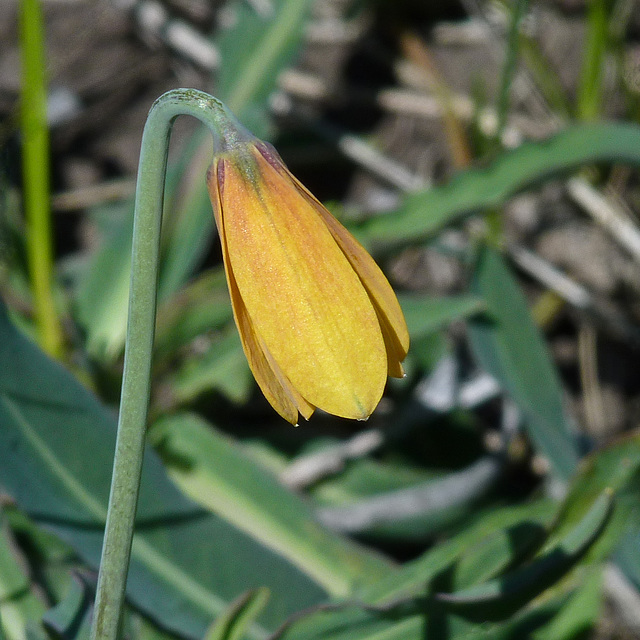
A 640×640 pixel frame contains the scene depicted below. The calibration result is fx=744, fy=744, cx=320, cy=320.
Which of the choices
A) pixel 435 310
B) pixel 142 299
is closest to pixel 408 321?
pixel 435 310

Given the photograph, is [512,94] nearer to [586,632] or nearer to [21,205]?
[21,205]

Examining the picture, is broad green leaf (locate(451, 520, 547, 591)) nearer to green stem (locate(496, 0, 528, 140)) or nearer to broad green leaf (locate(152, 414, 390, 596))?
broad green leaf (locate(152, 414, 390, 596))

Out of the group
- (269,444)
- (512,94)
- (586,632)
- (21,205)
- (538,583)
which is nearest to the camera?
(538,583)

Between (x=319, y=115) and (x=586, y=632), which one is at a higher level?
(x=319, y=115)

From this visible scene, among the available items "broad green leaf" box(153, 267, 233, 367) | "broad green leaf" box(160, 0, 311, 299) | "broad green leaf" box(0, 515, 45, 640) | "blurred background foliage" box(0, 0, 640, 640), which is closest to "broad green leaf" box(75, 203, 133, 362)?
"blurred background foliage" box(0, 0, 640, 640)

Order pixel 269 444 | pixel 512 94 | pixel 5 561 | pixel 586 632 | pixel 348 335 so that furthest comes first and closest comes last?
1. pixel 512 94
2. pixel 269 444
3. pixel 586 632
4. pixel 5 561
5. pixel 348 335

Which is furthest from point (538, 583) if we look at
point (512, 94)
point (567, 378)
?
point (512, 94)

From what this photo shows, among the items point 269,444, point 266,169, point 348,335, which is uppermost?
point 266,169

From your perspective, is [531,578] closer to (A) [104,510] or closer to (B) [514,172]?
(A) [104,510]

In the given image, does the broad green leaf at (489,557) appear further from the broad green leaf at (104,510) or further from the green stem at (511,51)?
the green stem at (511,51)
